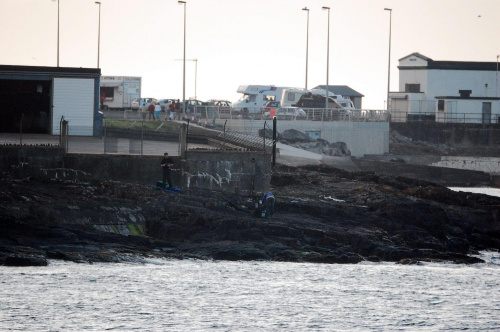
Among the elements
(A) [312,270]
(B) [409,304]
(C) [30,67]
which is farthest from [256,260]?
(C) [30,67]

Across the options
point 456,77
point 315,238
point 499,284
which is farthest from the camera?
point 456,77

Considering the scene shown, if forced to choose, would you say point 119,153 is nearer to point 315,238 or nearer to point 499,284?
point 315,238

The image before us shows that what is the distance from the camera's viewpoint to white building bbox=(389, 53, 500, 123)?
91.4 metres

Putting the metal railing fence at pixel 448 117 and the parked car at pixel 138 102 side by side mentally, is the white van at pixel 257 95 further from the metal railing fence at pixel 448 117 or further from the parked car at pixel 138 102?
the metal railing fence at pixel 448 117

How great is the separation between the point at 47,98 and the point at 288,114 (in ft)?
85.1

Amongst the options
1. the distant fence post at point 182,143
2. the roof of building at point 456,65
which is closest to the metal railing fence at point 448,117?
the roof of building at point 456,65

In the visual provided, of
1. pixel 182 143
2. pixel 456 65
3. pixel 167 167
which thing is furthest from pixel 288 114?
pixel 167 167

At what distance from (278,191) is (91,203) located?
31.4ft

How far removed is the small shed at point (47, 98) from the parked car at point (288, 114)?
23.9m

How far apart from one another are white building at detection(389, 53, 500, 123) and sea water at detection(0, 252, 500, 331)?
56572 mm

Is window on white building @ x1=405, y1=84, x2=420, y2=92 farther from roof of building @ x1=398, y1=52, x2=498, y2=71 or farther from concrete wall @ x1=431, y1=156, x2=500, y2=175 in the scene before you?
concrete wall @ x1=431, y1=156, x2=500, y2=175

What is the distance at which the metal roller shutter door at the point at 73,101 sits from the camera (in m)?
48.9

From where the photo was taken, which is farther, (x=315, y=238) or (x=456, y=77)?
(x=456, y=77)

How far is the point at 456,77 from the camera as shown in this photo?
312 ft
